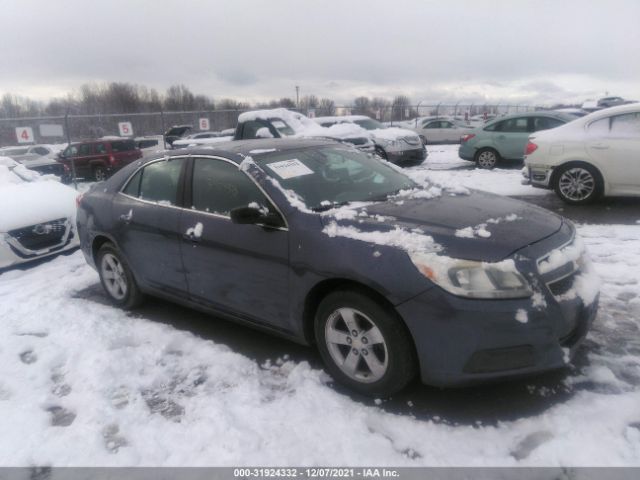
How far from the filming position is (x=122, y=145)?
18609mm

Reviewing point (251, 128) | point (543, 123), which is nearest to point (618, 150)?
point (543, 123)

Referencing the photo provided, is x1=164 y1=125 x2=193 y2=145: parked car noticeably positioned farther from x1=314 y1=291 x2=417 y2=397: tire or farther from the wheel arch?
x1=314 y1=291 x2=417 y2=397: tire

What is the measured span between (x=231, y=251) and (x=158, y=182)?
4.17 ft

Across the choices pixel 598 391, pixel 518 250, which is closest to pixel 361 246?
pixel 518 250

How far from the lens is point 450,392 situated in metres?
3.01

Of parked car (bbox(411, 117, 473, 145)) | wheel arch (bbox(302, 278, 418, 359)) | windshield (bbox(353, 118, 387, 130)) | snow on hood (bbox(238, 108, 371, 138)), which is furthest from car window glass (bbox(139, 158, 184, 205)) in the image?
parked car (bbox(411, 117, 473, 145))

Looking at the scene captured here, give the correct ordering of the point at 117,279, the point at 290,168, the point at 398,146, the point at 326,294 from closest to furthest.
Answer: the point at 326,294 → the point at 290,168 → the point at 117,279 → the point at 398,146

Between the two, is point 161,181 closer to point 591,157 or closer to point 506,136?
point 591,157

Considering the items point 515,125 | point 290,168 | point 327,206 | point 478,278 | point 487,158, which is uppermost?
point 290,168

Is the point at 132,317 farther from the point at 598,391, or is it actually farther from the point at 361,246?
the point at 598,391

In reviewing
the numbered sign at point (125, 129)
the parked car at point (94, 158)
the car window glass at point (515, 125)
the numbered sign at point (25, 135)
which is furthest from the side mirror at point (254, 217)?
the numbered sign at point (125, 129)

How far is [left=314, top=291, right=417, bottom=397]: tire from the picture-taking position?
2.72 metres

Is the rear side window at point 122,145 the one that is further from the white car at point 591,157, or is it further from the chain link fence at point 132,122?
the white car at point 591,157

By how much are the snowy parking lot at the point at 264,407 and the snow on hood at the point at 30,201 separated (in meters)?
2.33
